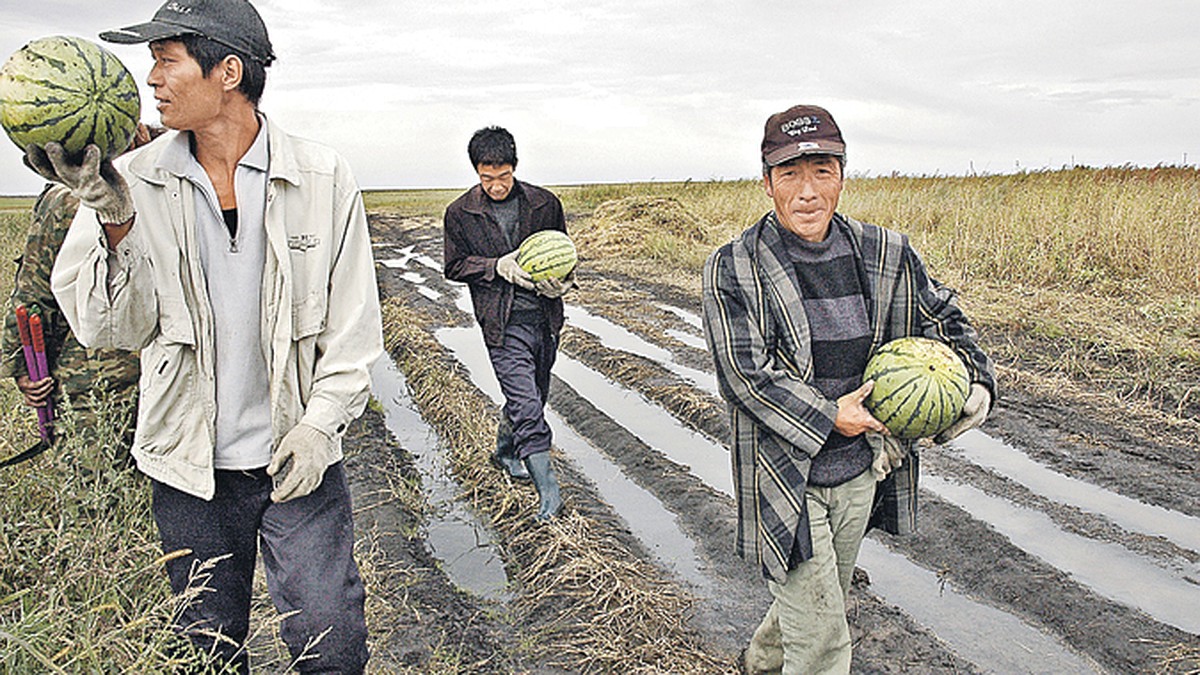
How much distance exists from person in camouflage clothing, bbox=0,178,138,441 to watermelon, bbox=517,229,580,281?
223cm

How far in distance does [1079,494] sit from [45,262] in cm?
547

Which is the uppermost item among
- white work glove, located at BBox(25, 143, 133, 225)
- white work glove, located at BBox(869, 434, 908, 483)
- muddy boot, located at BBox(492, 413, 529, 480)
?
white work glove, located at BBox(25, 143, 133, 225)

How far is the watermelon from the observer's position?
5.24 meters

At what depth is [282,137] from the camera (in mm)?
2717

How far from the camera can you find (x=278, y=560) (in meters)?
2.71

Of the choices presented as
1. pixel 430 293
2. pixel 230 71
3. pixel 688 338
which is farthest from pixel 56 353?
pixel 430 293

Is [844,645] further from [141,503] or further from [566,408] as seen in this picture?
[566,408]

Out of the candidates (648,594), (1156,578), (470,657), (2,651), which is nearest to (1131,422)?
(1156,578)

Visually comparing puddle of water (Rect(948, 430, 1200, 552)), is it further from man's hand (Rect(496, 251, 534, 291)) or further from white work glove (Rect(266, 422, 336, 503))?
white work glove (Rect(266, 422, 336, 503))

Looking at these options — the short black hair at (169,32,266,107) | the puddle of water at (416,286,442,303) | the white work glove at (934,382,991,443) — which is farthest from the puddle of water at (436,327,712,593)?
the puddle of water at (416,286,442,303)

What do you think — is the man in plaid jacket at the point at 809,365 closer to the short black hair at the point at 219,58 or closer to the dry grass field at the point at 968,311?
the short black hair at the point at 219,58

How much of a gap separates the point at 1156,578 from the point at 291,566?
4.11 meters

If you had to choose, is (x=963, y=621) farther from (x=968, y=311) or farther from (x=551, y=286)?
(x=968, y=311)

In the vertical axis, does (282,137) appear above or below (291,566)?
above
